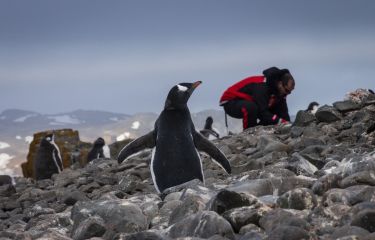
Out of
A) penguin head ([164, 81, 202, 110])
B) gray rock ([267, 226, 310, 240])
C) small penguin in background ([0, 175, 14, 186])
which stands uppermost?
penguin head ([164, 81, 202, 110])

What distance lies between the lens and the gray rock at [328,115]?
9.41m

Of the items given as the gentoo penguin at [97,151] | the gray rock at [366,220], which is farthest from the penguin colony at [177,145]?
the gentoo penguin at [97,151]

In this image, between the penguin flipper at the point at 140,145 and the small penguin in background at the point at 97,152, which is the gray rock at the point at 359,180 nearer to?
the penguin flipper at the point at 140,145

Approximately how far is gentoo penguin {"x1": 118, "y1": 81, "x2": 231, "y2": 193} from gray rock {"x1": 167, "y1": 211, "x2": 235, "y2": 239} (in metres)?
2.85

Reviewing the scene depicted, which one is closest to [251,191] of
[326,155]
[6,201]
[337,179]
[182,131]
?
[337,179]

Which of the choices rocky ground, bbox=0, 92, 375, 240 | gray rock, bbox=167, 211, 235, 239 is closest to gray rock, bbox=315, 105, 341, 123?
rocky ground, bbox=0, 92, 375, 240

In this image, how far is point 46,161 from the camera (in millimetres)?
14867

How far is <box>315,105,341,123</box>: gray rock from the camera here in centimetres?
941

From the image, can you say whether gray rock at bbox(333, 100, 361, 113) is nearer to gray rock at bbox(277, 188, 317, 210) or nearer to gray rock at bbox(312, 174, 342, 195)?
gray rock at bbox(312, 174, 342, 195)

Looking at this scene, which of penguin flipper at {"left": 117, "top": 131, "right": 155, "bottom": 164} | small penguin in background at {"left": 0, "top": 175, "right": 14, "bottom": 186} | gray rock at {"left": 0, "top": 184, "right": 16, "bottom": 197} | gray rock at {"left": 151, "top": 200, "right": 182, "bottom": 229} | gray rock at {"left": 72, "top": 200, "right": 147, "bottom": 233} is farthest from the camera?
small penguin in background at {"left": 0, "top": 175, "right": 14, "bottom": 186}

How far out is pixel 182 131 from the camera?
19.5ft

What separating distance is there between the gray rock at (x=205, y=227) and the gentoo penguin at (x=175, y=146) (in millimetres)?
2846

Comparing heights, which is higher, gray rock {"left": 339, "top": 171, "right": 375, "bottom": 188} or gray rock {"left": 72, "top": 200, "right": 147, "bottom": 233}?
gray rock {"left": 339, "top": 171, "right": 375, "bottom": 188}

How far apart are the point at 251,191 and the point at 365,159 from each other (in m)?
0.81
